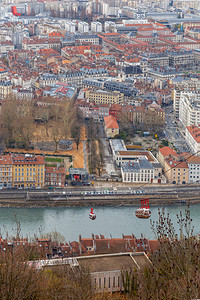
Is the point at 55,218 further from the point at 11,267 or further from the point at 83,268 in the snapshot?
the point at 11,267

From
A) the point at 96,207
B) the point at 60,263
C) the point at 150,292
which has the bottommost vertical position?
the point at 96,207

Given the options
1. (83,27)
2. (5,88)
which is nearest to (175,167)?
(5,88)

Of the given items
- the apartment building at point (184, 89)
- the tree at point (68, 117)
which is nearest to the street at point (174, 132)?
the apartment building at point (184, 89)

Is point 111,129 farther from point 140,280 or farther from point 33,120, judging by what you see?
point 140,280

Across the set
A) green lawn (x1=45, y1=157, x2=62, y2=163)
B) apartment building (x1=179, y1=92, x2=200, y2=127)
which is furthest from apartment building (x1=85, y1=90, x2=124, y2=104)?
green lawn (x1=45, y1=157, x2=62, y2=163)

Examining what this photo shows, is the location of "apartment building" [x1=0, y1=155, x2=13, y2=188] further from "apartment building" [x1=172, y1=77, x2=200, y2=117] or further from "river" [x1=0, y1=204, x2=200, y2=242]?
"apartment building" [x1=172, y1=77, x2=200, y2=117]

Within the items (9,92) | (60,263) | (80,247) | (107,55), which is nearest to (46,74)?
(9,92)
